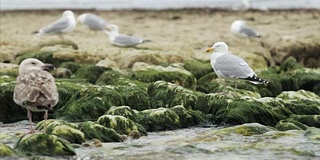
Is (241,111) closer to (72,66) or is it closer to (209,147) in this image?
(209,147)

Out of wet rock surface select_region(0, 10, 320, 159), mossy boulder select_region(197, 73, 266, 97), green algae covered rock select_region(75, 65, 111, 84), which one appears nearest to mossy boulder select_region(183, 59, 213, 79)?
wet rock surface select_region(0, 10, 320, 159)

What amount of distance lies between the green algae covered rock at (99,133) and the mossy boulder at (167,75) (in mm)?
3334

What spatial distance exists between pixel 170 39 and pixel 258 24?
338 centimetres

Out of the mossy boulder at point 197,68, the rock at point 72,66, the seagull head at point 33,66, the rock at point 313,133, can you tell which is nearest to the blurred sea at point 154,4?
the mossy boulder at point 197,68

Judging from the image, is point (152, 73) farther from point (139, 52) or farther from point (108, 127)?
point (108, 127)

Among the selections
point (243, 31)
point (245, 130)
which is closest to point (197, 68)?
point (243, 31)

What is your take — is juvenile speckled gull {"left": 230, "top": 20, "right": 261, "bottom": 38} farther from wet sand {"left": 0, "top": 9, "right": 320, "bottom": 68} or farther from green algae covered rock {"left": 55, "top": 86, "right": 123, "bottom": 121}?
green algae covered rock {"left": 55, "top": 86, "right": 123, "bottom": 121}

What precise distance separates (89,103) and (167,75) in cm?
209

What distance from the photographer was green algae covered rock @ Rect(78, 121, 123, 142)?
9156 millimetres

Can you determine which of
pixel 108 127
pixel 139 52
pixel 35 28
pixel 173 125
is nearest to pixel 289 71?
pixel 139 52

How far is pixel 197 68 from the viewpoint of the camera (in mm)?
13844

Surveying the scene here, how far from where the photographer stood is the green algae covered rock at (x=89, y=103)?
420 inches

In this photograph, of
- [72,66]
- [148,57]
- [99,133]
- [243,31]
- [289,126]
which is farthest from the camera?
[243,31]

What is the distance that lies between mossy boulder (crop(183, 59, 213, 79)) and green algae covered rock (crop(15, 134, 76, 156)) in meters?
5.43
